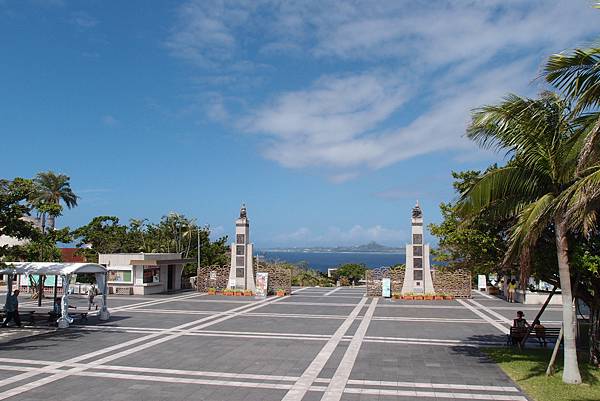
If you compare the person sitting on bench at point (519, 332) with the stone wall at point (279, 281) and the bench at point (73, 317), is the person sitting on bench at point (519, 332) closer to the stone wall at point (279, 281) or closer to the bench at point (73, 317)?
the bench at point (73, 317)

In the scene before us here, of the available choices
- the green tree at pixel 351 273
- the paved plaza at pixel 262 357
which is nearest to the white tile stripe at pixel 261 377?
the paved plaza at pixel 262 357

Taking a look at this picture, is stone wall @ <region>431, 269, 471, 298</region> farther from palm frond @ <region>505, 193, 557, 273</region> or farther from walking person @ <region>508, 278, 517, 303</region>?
palm frond @ <region>505, 193, 557, 273</region>

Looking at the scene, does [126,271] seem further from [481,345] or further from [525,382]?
[525,382]

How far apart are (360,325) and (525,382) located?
28.3 feet

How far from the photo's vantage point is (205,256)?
1633 inches

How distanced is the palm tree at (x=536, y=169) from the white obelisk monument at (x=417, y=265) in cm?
1878

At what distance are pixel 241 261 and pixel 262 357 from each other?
62.5ft

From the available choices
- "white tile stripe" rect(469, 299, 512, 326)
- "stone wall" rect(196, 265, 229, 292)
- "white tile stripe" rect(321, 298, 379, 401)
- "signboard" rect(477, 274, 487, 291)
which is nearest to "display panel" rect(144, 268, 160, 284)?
"stone wall" rect(196, 265, 229, 292)

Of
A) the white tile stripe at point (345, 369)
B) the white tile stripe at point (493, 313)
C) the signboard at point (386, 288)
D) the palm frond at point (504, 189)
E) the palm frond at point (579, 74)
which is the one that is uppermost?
the palm frond at point (579, 74)

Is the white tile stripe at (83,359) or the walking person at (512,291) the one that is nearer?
the white tile stripe at (83,359)

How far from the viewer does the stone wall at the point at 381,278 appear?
1164 inches

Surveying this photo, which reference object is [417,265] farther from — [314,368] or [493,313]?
[314,368]

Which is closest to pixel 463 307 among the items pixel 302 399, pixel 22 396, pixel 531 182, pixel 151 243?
pixel 531 182

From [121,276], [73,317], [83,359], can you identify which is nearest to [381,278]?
[121,276]
